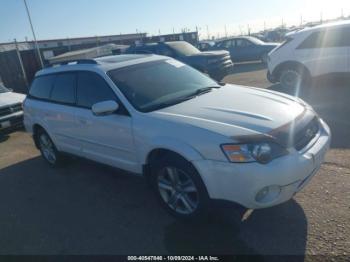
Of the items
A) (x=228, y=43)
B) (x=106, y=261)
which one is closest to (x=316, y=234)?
(x=106, y=261)

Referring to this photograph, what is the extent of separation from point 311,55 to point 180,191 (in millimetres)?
6302

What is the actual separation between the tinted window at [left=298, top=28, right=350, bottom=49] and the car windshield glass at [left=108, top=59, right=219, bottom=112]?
4.80 metres

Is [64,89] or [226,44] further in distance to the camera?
[226,44]

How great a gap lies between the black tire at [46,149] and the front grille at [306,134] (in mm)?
3899

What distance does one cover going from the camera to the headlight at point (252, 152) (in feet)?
9.45

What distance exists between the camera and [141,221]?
3682 mm

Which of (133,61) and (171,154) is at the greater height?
(133,61)

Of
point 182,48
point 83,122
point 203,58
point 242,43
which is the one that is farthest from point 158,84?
point 242,43

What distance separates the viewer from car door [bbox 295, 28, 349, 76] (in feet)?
25.3

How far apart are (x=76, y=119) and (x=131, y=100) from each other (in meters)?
1.15

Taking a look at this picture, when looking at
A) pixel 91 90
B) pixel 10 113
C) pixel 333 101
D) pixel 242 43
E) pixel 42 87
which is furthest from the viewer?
pixel 242 43

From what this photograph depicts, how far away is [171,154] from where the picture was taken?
336cm

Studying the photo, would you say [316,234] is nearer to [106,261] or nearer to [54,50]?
[106,261]

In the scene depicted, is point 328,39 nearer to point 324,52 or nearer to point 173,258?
point 324,52
